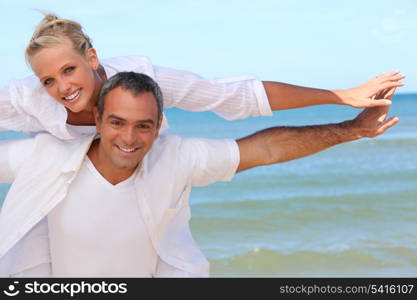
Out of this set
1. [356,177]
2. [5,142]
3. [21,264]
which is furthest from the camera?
[356,177]

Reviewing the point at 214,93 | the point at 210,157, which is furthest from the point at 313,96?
the point at 210,157

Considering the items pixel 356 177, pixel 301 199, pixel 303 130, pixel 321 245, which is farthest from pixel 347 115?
pixel 303 130

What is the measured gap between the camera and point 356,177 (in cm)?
1217

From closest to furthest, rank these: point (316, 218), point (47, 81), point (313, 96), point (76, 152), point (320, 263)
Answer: point (76, 152) → point (47, 81) → point (313, 96) → point (320, 263) → point (316, 218)

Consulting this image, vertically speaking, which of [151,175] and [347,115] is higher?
[347,115]

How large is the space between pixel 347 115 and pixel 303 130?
28.5 m

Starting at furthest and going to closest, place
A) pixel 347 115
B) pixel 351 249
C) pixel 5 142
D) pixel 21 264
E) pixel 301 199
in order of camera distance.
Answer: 1. pixel 347 115
2. pixel 301 199
3. pixel 351 249
4. pixel 21 264
5. pixel 5 142

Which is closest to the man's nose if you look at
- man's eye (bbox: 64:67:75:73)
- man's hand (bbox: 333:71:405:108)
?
man's eye (bbox: 64:67:75:73)

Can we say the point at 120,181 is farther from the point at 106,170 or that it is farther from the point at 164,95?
the point at 164,95

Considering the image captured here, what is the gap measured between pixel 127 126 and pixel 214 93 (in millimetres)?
495

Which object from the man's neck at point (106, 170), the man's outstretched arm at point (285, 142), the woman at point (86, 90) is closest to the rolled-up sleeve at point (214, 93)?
the woman at point (86, 90)

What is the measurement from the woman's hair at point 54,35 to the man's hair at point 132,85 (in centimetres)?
28

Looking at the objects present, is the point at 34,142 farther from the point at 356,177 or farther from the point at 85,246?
the point at 356,177

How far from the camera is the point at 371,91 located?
3643 millimetres
